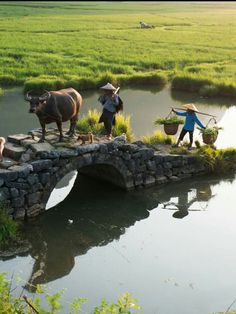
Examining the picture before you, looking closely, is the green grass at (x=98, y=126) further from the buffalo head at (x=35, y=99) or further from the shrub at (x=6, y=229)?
the shrub at (x=6, y=229)

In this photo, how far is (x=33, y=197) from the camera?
27.2 feet

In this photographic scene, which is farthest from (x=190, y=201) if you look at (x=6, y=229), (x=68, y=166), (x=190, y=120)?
(x=6, y=229)

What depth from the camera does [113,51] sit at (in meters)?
23.3

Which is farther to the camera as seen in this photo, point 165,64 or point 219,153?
point 165,64

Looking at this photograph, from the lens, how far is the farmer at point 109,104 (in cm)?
944

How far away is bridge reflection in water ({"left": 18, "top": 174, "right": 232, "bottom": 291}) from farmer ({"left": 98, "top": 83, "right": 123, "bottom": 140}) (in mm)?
1187

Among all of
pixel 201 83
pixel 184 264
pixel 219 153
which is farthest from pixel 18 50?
pixel 184 264

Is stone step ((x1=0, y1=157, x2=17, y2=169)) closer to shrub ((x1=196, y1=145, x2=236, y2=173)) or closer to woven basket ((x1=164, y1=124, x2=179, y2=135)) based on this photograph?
woven basket ((x1=164, y1=124, x2=179, y2=135))

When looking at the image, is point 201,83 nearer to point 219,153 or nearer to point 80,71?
point 80,71

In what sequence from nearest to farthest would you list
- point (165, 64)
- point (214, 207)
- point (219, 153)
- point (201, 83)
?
point (214, 207)
point (219, 153)
point (201, 83)
point (165, 64)

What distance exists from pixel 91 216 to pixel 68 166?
96 cm

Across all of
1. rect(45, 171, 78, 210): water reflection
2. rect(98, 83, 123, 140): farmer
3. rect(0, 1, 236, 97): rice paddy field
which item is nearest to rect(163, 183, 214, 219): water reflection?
rect(98, 83, 123, 140): farmer

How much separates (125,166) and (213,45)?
18.2 metres

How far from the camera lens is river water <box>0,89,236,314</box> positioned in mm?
6633
